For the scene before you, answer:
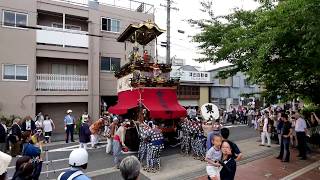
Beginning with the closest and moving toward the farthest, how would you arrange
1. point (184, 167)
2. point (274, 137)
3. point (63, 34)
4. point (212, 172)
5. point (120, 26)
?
point (212, 172) < point (184, 167) < point (274, 137) < point (63, 34) < point (120, 26)

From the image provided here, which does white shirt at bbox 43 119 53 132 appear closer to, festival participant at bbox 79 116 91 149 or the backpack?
festival participant at bbox 79 116 91 149

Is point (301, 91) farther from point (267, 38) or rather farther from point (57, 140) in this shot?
point (57, 140)

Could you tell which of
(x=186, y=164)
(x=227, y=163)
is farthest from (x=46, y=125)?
(x=227, y=163)

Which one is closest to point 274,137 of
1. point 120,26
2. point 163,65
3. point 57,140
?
point 163,65

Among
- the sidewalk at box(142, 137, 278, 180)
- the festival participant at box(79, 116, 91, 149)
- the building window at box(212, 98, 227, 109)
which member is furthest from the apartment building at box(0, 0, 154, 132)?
the building window at box(212, 98, 227, 109)

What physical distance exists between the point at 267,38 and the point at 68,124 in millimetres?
12510

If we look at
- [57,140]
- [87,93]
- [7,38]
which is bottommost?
[57,140]

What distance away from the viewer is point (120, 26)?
26266mm

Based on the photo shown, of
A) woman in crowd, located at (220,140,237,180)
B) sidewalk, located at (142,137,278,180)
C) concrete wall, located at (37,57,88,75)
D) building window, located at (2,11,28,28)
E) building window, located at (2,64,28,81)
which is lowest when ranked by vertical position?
sidewalk, located at (142,137,278,180)

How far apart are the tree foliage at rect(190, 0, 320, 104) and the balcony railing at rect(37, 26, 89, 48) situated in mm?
10338

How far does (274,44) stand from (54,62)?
18050mm

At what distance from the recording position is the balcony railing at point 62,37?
2239 centimetres

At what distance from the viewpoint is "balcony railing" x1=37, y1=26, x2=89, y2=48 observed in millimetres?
22391

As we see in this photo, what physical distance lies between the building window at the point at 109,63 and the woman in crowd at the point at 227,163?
1973 centimetres
